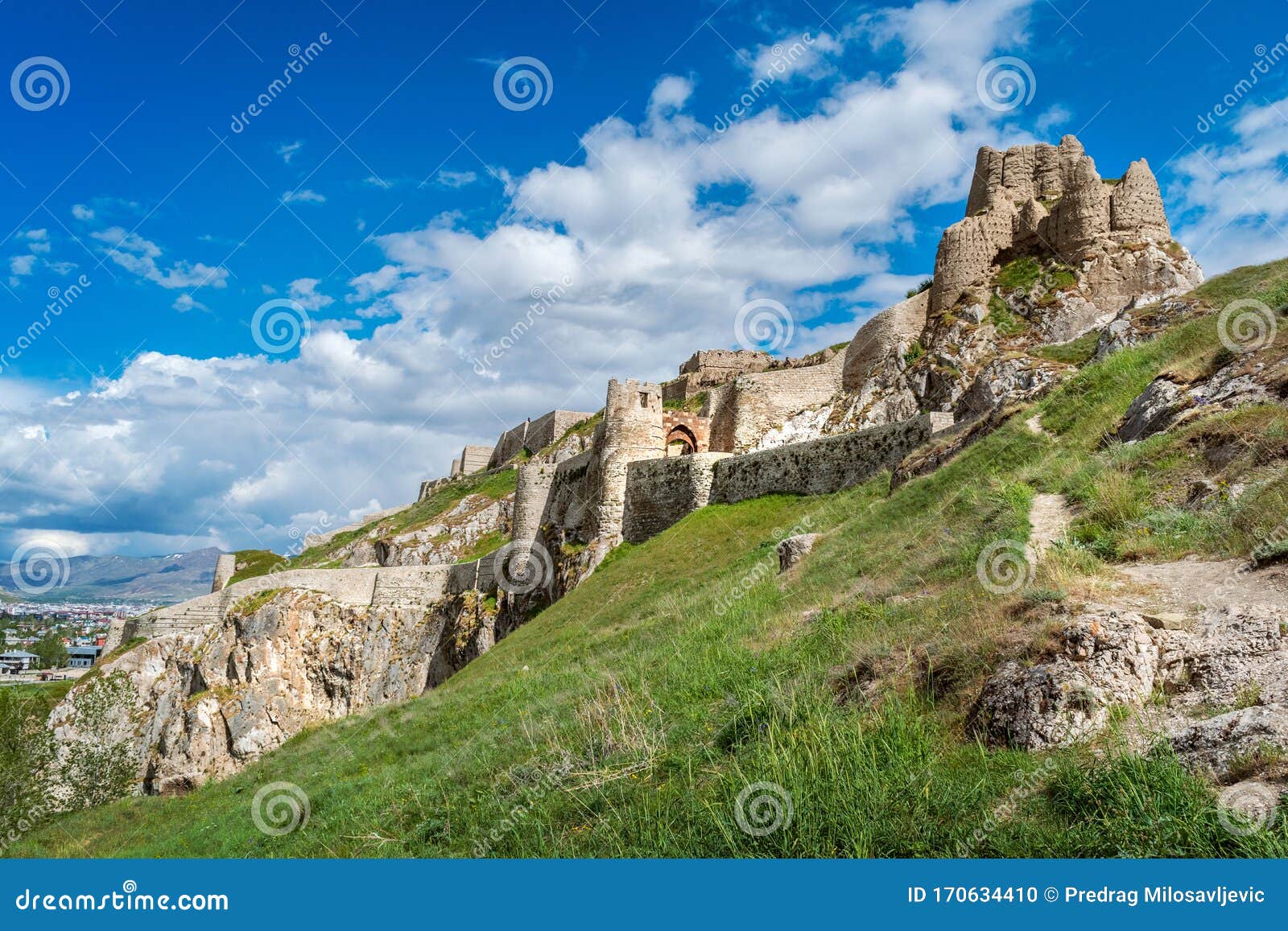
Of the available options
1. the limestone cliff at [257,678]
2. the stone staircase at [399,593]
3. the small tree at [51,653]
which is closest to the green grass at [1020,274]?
the limestone cliff at [257,678]

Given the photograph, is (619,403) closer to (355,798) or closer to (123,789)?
(355,798)

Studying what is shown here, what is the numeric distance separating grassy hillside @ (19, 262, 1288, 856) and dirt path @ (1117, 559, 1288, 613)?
0.32 metres

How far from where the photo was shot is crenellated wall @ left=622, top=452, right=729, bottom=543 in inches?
1164

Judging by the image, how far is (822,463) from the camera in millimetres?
26422

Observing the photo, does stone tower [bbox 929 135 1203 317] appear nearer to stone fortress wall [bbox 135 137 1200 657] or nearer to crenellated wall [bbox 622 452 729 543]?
stone fortress wall [bbox 135 137 1200 657]

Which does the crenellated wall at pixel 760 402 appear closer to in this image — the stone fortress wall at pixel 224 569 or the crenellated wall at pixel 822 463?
the crenellated wall at pixel 822 463

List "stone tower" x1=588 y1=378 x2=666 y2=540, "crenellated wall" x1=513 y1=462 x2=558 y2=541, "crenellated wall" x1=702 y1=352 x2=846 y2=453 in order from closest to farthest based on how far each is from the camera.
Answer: "stone tower" x1=588 y1=378 x2=666 y2=540 → "crenellated wall" x1=513 y1=462 x2=558 y2=541 → "crenellated wall" x1=702 y1=352 x2=846 y2=453

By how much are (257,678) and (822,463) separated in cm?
2645

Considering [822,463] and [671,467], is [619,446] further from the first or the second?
[822,463]

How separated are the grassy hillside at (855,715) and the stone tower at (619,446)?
1333 centimetres

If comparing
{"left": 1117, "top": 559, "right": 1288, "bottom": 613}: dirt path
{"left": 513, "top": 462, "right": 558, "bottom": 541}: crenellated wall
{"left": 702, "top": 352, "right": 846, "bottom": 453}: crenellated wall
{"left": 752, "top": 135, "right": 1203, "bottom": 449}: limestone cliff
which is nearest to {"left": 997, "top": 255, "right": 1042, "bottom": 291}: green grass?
{"left": 752, "top": 135, "right": 1203, "bottom": 449}: limestone cliff

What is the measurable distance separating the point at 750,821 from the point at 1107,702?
2448mm

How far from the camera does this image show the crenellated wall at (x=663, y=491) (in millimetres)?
29578

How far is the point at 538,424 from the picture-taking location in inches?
2936
